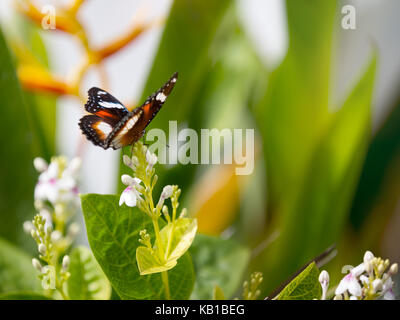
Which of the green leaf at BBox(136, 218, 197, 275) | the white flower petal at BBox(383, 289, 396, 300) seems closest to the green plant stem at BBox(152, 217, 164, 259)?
the green leaf at BBox(136, 218, 197, 275)

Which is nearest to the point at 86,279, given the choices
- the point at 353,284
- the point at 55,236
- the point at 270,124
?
the point at 55,236

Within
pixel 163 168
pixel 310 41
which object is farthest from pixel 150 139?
pixel 310 41

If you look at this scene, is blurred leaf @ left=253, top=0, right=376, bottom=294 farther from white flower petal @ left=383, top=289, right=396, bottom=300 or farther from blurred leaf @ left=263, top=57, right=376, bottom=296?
white flower petal @ left=383, top=289, right=396, bottom=300

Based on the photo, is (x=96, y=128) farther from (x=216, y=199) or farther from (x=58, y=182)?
(x=216, y=199)

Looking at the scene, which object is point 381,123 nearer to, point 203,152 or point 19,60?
point 203,152
